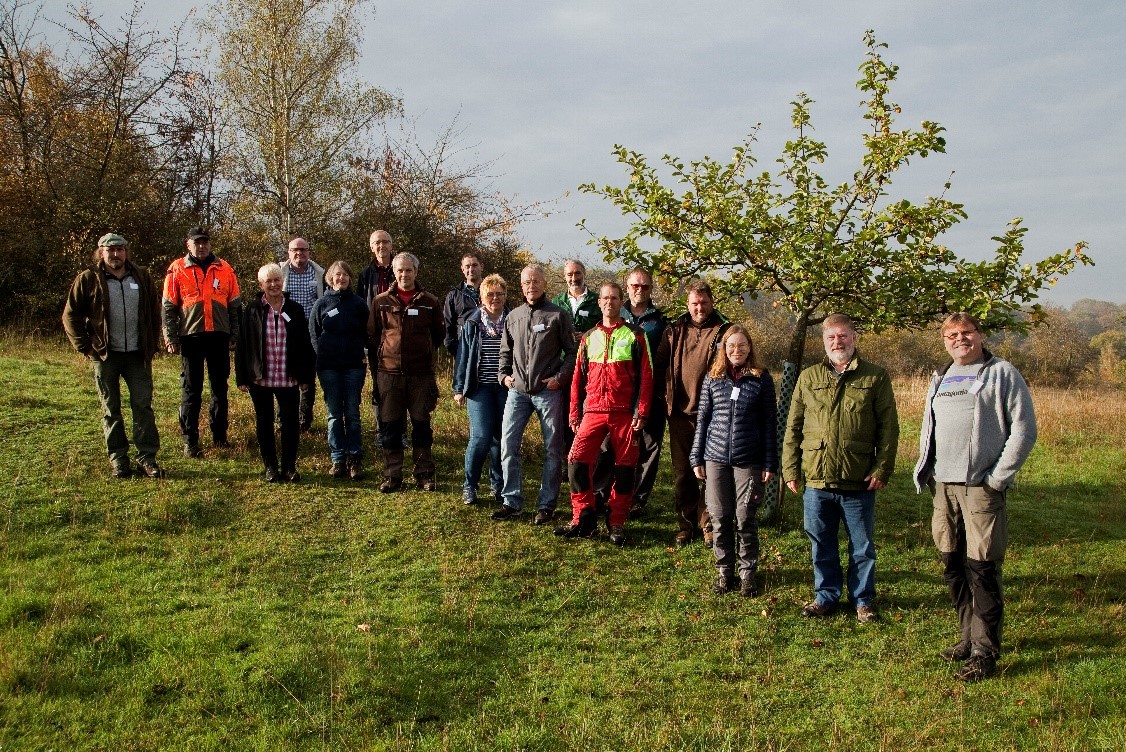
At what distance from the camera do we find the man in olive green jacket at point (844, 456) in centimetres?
557

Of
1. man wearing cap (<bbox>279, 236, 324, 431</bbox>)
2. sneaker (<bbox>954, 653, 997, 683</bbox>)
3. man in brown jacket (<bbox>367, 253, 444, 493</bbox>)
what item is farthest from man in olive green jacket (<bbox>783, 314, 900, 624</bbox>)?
man wearing cap (<bbox>279, 236, 324, 431</bbox>)

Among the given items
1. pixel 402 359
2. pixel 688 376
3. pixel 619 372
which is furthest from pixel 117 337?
pixel 688 376

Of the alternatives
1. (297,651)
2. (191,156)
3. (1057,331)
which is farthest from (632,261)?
(1057,331)

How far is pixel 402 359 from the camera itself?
7.64 meters

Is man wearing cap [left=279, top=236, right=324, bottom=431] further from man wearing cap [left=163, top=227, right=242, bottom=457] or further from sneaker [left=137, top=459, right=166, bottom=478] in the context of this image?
sneaker [left=137, top=459, right=166, bottom=478]

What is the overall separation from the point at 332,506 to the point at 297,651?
265 cm

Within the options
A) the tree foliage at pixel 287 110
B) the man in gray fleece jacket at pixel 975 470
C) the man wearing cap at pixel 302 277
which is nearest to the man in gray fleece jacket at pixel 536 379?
the man wearing cap at pixel 302 277

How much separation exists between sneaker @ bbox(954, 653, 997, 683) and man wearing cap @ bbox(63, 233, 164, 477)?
7.10 metres

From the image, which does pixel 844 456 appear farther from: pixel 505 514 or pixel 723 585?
pixel 505 514

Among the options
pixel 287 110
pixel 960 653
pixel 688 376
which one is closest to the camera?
pixel 960 653

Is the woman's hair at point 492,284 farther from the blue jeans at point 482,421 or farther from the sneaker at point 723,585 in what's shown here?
the sneaker at point 723,585

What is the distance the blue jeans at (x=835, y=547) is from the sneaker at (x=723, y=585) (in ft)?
2.20

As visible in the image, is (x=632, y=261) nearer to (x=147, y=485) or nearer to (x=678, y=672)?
(x=678, y=672)

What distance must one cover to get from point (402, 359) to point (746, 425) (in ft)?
11.5
